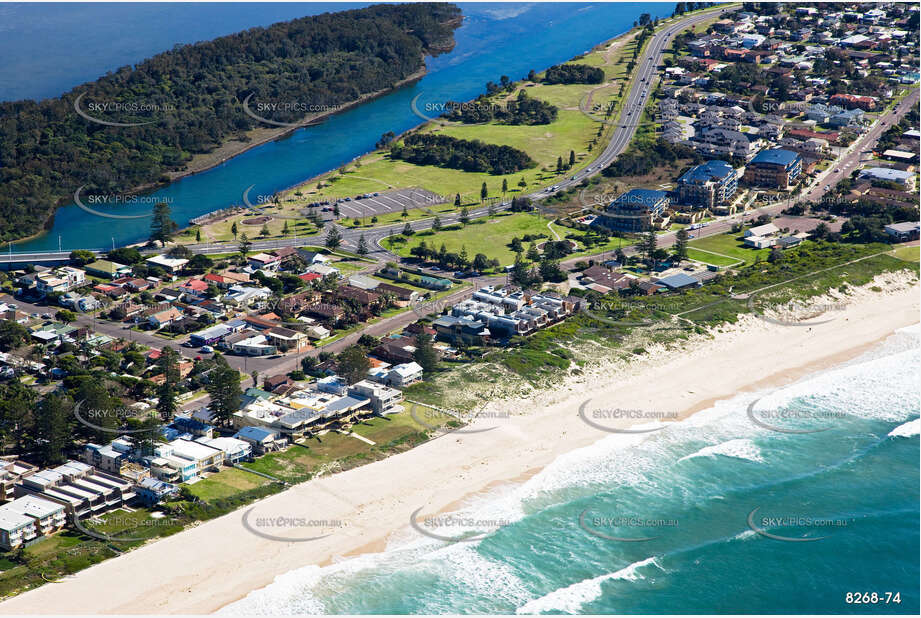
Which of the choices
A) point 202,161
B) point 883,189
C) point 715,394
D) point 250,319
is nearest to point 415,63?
point 202,161

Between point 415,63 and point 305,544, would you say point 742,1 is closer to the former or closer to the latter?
point 415,63

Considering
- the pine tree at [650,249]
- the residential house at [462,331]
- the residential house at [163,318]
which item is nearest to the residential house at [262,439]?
the residential house at [462,331]

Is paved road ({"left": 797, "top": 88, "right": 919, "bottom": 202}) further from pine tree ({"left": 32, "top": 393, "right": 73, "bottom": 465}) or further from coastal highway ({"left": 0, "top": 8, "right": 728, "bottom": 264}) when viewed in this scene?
pine tree ({"left": 32, "top": 393, "right": 73, "bottom": 465})

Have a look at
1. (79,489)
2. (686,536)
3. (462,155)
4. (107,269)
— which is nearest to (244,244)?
(107,269)

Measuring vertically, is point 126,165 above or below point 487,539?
above

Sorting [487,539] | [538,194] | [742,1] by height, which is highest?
[742,1]

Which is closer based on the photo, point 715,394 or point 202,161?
point 715,394

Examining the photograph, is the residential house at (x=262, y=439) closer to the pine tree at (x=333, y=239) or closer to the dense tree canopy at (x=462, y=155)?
the pine tree at (x=333, y=239)
